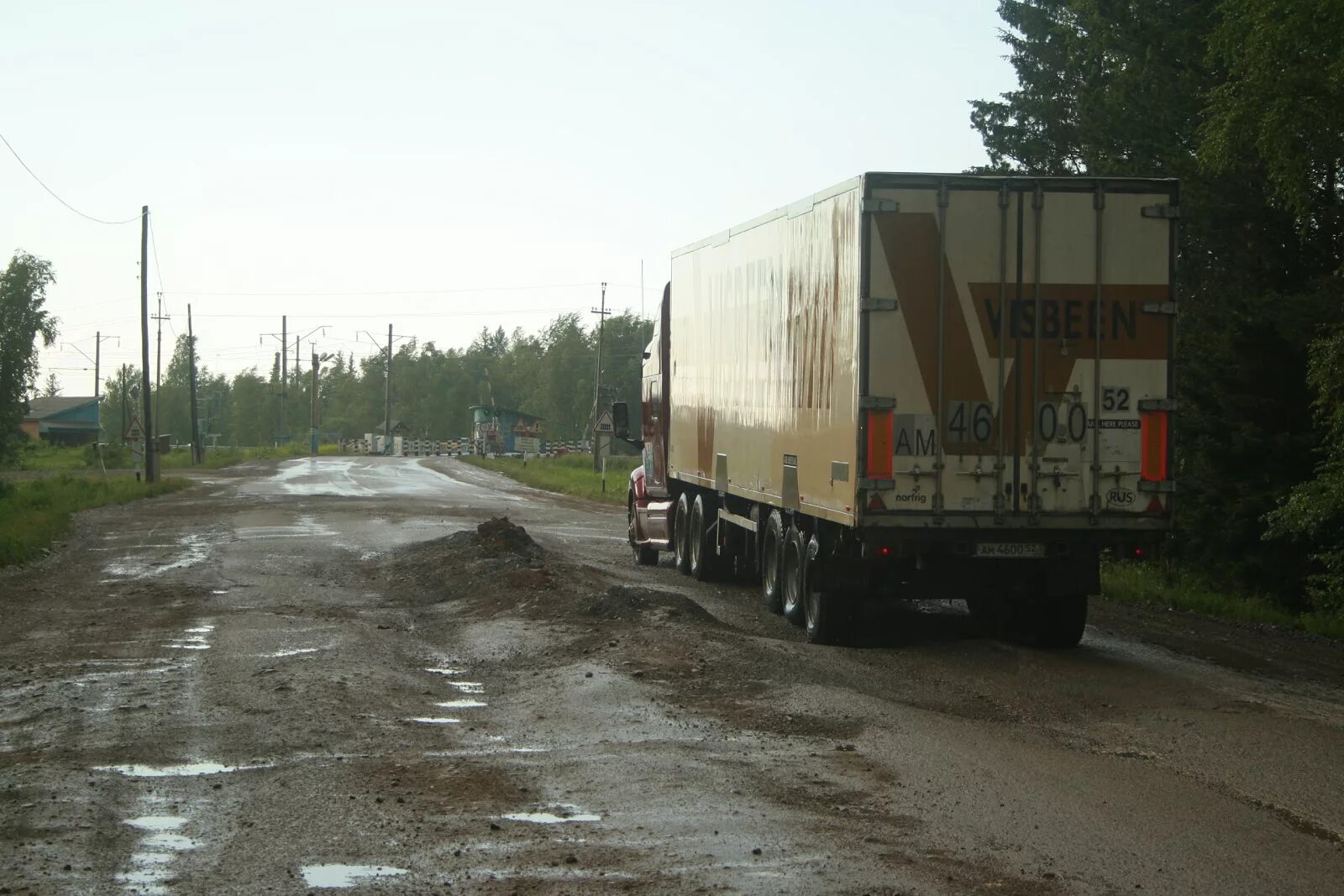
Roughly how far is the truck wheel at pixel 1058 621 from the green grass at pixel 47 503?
1447 centimetres

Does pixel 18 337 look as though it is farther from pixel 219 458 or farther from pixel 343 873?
pixel 343 873

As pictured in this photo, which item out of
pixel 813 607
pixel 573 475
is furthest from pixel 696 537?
pixel 573 475

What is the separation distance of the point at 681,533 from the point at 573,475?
4114cm

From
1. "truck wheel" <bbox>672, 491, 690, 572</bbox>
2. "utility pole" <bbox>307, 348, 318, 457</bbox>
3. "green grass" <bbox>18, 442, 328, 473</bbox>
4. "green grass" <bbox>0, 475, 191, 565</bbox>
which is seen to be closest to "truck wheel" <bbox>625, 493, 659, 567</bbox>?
"truck wheel" <bbox>672, 491, 690, 572</bbox>

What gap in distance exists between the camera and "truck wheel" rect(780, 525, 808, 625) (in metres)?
13.8

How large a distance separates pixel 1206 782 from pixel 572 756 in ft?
11.0

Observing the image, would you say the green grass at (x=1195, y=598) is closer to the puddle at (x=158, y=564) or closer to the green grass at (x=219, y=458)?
the puddle at (x=158, y=564)

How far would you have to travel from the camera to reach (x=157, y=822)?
21.7 feet

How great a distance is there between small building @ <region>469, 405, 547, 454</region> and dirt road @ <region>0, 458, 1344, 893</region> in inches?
3631

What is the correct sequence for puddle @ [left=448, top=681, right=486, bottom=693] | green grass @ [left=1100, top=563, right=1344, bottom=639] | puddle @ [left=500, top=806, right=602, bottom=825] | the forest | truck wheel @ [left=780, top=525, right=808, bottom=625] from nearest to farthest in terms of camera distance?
puddle @ [left=500, top=806, right=602, bottom=825] < puddle @ [left=448, top=681, right=486, bottom=693] < truck wheel @ [left=780, top=525, right=808, bottom=625] < green grass @ [left=1100, top=563, right=1344, bottom=639] < the forest

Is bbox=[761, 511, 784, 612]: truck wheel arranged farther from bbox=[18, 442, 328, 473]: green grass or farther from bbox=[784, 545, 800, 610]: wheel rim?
bbox=[18, 442, 328, 473]: green grass

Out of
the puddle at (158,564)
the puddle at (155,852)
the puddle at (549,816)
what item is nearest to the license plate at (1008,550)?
the puddle at (549,816)

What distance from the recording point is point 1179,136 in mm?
25547

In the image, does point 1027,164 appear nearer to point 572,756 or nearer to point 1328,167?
point 1328,167
